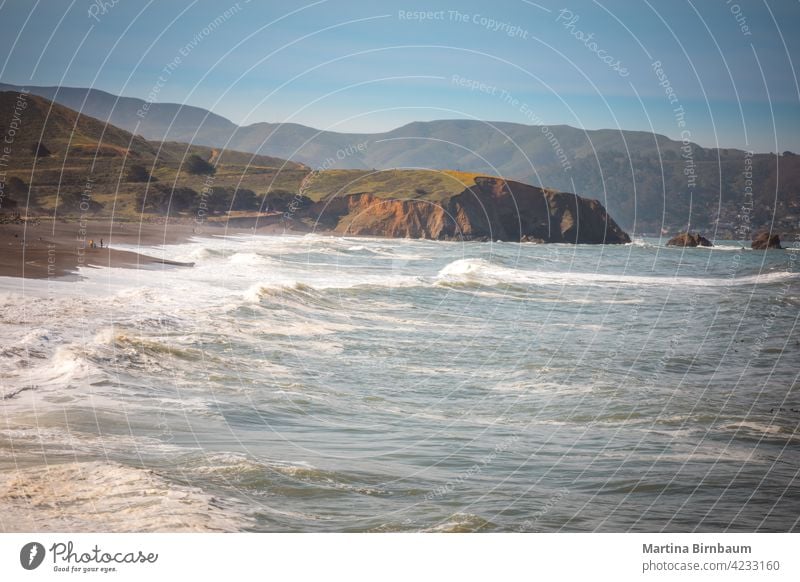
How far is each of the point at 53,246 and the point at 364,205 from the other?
184 ft

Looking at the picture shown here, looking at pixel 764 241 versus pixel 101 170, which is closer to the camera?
pixel 101 170

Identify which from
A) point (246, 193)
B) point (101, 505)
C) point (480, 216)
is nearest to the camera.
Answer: point (101, 505)

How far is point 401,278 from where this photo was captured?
36.2 metres

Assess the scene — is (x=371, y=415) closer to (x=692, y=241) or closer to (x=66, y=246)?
(x=66, y=246)

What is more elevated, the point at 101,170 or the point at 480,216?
the point at 480,216

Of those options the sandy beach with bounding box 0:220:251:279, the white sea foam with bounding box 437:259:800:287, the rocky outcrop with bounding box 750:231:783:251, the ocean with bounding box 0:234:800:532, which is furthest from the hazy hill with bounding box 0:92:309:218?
the rocky outcrop with bounding box 750:231:783:251

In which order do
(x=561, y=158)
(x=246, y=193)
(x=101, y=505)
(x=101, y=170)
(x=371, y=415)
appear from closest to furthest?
(x=101, y=505) → (x=371, y=415) → (x=101, y=170) → (x=246, y=193) → (x=561, y=158)

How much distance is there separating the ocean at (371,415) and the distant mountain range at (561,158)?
837 centimetres

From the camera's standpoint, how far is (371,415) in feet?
44.0

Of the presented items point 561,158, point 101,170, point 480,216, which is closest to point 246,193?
point 101,170

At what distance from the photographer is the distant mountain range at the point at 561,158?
42594 mm

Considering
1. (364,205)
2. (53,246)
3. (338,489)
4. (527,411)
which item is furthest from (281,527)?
(364,205)
